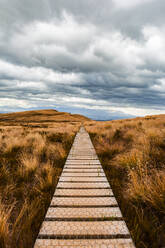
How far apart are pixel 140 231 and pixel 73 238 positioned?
978mm

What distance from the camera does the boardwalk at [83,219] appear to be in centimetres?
170

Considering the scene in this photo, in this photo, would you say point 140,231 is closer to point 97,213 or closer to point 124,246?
point 124,246

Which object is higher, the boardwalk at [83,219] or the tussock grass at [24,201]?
the boardwalk at [83,219]

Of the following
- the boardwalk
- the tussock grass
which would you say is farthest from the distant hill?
the boardwalk

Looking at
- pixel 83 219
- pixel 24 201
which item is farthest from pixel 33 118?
pixel 83 219

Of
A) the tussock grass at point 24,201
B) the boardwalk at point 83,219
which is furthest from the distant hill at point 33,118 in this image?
the boardwalk at point 83,219

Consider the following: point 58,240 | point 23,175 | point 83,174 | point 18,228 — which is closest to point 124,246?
point 58,240

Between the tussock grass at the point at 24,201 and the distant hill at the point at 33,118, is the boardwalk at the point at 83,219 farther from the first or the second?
the distant hill at the point at 33,118

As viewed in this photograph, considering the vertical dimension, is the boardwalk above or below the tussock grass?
above

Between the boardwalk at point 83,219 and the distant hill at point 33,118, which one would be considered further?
the distant hill at point 33,118

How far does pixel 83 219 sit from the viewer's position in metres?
2.06

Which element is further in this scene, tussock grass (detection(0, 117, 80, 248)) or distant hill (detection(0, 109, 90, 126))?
distant hill (detection(0, 109, 90, 126))

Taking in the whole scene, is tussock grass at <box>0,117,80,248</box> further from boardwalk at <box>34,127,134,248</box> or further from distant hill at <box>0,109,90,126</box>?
distant hill at <box>0,109,90,126</box>

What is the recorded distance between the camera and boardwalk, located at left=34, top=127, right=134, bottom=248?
5.57 feet
